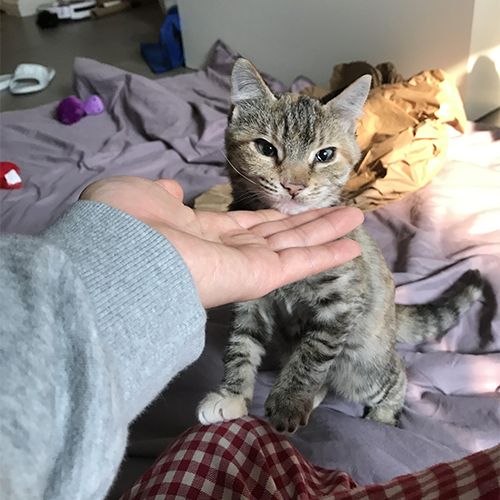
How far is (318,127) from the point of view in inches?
56.3

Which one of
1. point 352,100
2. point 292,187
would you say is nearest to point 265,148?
point 292,187

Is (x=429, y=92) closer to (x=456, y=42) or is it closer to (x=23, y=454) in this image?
(x=456, y=42)

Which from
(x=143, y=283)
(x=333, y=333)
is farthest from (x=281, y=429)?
(x=143, y=283)

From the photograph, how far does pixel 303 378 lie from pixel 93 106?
2572 millimetres

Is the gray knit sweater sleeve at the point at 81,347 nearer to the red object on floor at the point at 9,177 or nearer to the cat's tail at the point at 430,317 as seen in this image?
the cat's tail at the point at 430,317

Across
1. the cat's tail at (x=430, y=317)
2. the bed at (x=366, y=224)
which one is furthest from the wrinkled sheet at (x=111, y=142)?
the cat's tail at (x=430, y=317)

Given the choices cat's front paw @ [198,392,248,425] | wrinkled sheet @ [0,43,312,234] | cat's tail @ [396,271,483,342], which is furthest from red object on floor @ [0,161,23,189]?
cat's tail @ [396,271,483,342]

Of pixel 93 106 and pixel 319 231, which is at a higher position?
pixel 319 231

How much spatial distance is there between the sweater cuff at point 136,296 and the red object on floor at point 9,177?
190 cm

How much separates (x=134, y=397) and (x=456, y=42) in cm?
246

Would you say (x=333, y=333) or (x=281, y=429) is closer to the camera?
(x=281, y=429)

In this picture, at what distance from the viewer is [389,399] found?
1.41 metres

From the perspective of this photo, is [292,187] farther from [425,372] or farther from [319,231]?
[425,372]

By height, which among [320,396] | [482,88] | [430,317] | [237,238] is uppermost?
[237,238]
